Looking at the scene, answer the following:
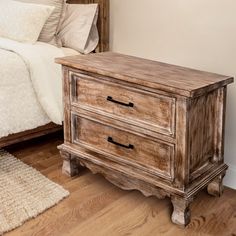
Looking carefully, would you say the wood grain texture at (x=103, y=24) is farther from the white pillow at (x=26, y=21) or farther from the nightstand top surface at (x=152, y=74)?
the nightstand top surface at (x=152, y=74)

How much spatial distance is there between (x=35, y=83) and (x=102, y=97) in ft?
1.90

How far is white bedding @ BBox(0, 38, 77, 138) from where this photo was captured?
7.02 ft

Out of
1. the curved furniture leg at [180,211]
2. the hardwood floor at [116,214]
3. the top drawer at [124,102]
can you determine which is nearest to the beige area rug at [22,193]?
the hardwood floor at [116,214]

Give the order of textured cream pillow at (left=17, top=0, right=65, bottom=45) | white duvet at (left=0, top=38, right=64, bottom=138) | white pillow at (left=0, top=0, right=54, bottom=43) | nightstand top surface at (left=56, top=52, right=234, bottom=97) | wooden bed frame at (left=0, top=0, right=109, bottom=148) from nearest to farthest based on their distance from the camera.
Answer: nightstand top surface at (left=56, top=52, right=234, bottom=97) < white duvet at (left=0, top=38, right=64, bottom=138) < wooden bed frame at (left=0, top=0, right=109, bottom=148) < white pillow at (left=0, top=0, right=54, bottom=43) < textured cream pillow at (left=17, top=0, right=65, bottom=45)

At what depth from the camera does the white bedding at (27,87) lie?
7.02ft

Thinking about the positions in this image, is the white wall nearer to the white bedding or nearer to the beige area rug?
the white bedding

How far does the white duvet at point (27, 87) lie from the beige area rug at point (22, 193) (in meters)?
0.23

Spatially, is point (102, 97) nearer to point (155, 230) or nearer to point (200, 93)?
point (200, 93)

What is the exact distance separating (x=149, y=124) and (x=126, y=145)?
7.5 inches

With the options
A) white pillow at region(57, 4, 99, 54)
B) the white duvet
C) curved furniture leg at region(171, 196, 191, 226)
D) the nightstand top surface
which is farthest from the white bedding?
curved furniture leg at region(171, 196, 191, 226)

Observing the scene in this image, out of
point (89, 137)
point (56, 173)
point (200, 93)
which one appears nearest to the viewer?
point (200, 93)

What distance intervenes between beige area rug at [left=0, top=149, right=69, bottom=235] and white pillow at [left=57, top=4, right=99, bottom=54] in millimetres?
886

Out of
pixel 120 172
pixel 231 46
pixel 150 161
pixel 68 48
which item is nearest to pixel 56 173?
pixel 120 172

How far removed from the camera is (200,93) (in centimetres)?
154
